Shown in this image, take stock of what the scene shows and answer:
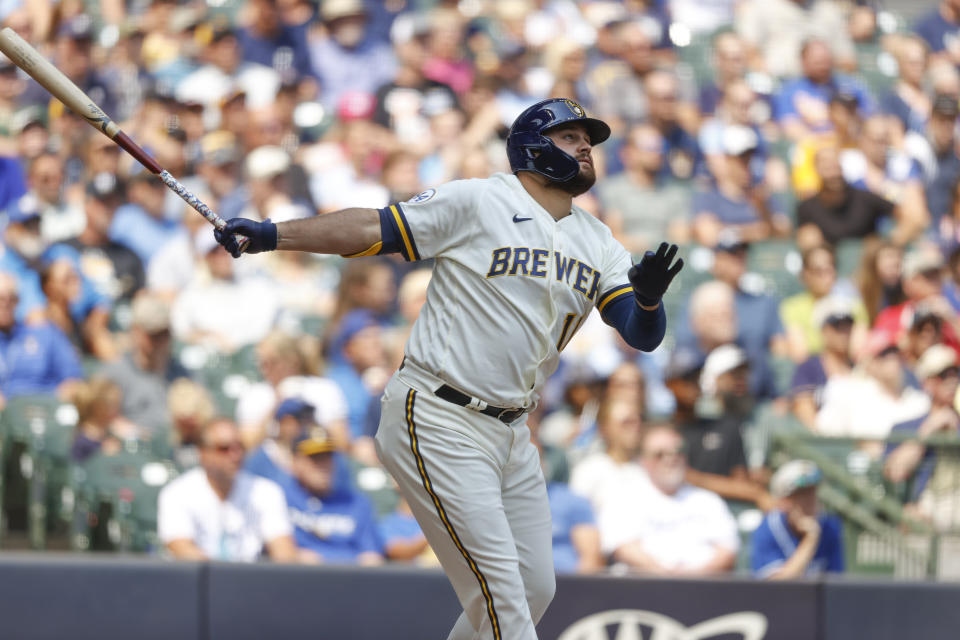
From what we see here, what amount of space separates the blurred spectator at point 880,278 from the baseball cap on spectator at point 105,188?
4.47 m

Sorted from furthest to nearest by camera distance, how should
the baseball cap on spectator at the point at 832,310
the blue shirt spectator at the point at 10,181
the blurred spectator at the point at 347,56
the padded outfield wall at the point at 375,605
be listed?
the blurred spectator at the point at 347,56, the blue shirt spectator at the point at 10,181, the baseball cap on spectator at the point at 832,310, the padded outfield wall at the point at 375,605

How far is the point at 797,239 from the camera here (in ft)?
27.2

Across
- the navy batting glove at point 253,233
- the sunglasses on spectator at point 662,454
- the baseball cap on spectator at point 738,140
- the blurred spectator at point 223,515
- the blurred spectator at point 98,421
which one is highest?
the baseball cap on spectator at point 738,140

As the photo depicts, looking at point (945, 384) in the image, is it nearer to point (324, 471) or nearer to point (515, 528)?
point (324, 471)

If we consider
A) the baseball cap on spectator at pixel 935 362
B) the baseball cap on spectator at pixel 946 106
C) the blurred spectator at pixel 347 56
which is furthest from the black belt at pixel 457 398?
the baseball cap on spectator at pixel 946 106

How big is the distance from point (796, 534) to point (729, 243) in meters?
2.17

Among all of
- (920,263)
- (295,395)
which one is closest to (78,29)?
(295,395)

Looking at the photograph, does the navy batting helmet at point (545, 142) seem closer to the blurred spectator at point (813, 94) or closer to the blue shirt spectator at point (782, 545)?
the blue shirt spectator at point (782, 545)

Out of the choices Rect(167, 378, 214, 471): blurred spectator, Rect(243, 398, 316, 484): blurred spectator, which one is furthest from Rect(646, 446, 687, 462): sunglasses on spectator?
Rect(167, 378, 214, 471): blurred spectator

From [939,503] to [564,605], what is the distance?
1.89 m

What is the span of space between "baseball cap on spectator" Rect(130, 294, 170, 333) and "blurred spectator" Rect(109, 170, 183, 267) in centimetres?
58

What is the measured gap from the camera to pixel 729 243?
7848mm

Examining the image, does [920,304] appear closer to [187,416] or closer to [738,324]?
[738,324]

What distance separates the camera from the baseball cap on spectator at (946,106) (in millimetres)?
9461
